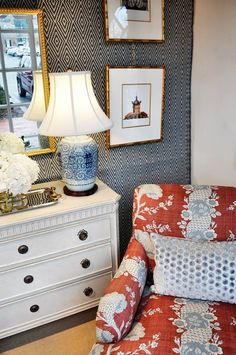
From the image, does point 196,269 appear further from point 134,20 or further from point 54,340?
point 134,20

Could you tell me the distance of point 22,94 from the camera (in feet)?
5.61

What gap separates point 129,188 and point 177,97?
0.69 m

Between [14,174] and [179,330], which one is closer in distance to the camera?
[179,330]

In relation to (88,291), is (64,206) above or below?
above

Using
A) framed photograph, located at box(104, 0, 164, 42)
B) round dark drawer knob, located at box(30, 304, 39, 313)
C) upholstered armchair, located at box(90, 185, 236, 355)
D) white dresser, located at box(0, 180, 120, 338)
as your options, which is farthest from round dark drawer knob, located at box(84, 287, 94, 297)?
framed photograph, located at box(104, 0, 164, 42)

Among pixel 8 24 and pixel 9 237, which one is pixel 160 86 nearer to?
pixel 8 24

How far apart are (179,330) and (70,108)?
41.6 inches

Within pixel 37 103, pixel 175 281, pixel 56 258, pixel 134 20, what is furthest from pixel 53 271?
pixel 134 20

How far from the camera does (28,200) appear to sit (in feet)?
5.41

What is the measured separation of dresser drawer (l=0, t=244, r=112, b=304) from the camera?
1.56 m

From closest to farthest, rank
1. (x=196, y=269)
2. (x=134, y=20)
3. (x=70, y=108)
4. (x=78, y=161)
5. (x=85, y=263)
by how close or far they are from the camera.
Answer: (x=196, y=269) < (x=70, y=108) < (x=78, y=161) < (x=85, y=263) < (x=134, y=20)

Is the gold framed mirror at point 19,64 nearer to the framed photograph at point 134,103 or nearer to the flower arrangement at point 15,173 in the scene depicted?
the flower arrangement at point 15,173

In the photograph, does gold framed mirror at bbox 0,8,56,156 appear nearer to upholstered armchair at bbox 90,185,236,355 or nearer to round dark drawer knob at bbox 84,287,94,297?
upholstered armchair at bbox 90,185,236,355

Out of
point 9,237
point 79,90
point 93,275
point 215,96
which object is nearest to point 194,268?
point 93,275
